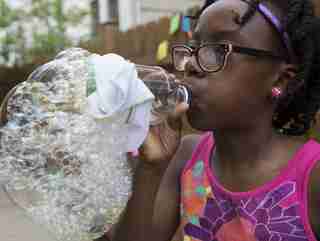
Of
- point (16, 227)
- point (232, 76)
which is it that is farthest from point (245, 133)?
point (16, 227)

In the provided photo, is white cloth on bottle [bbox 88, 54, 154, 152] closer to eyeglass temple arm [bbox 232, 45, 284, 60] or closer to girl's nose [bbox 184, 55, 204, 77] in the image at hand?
girl's nose [bbox 184, 55, 204, 77]

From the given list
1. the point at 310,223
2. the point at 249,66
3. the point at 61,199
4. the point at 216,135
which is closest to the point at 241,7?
the point at 249,66

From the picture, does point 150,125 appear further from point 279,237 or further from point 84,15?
point 84,15

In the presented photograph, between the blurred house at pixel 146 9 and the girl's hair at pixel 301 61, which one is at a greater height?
the girl's hair at pixel 301 61

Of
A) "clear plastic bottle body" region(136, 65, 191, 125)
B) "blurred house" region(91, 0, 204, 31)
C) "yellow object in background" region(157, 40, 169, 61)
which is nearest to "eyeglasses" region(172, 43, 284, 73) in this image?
"clear plastic bottle body" region(136, 65, 191, 125)

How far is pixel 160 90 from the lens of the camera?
2061 millimetres

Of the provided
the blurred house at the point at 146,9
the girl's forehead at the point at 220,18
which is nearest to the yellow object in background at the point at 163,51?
the girl's forehead at the point at 220,18

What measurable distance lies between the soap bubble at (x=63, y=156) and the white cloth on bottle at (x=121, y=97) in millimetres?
28

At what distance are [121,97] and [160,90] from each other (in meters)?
0.28

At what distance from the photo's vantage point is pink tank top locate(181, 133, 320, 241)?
1813 millimetres

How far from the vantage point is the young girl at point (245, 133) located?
1850 millimetres

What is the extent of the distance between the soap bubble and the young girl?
0.15 metres

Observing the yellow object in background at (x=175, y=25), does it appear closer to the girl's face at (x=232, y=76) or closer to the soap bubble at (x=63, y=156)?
the girl's face at (x=232, y=76)

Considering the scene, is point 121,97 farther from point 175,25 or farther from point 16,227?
point 175,25
